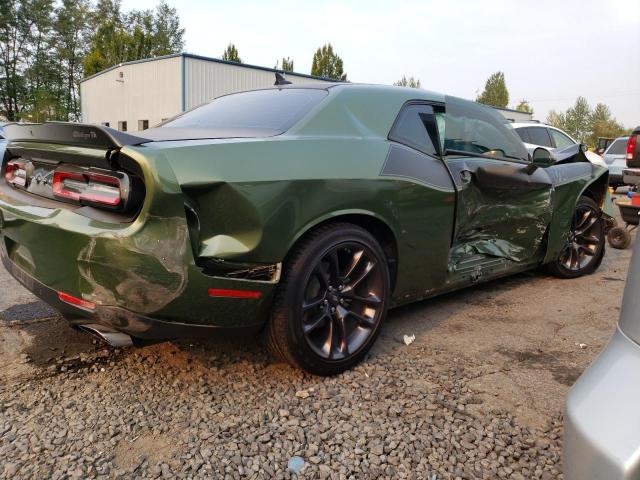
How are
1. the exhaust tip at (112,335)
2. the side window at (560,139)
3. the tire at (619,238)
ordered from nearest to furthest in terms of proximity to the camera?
1. the exhaust tip at (112,335)
2. the tire at (619,238)
3. the side window at (560,139)

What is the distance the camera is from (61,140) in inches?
90.6

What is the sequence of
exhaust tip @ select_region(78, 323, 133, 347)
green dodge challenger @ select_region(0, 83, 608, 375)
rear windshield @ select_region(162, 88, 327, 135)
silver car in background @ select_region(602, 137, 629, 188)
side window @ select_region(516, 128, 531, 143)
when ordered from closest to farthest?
green dodge challenger @ select_region(0, 83, 608, 375), exhaust tip @ select_region(78, 323, 133, 347), rear windshield @ select_region(162, 88, 327, 135), side window @ select_region(516, 128, 531, 143), silver car in background @ select_region(602, 137, 629, 188)

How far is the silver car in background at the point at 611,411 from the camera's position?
3.45 feet

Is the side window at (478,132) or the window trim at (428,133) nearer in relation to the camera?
the window trim at (428,133)

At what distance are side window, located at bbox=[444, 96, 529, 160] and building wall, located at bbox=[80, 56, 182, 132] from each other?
1769 cm

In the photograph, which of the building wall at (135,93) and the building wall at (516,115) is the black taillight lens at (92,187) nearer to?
the building wall at (135,93)

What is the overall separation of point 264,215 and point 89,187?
769mm

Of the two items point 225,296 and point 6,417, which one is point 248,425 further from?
point 6,417

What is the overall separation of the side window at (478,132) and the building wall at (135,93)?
17.7m

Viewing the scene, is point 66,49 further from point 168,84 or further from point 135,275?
point 135,275

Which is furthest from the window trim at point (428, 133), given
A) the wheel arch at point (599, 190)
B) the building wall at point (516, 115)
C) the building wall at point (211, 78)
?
the building wall at point (516, 115)

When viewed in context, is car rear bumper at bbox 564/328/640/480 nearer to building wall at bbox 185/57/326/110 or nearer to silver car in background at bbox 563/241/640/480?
silver car in background at bbox 563/241/640/480

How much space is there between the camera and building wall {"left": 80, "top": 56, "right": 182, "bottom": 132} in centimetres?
2027

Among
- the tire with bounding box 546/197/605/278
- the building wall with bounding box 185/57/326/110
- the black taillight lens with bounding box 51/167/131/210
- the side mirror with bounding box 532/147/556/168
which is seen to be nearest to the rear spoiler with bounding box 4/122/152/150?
the black taillight lens with bounding box 51/167/131/210
